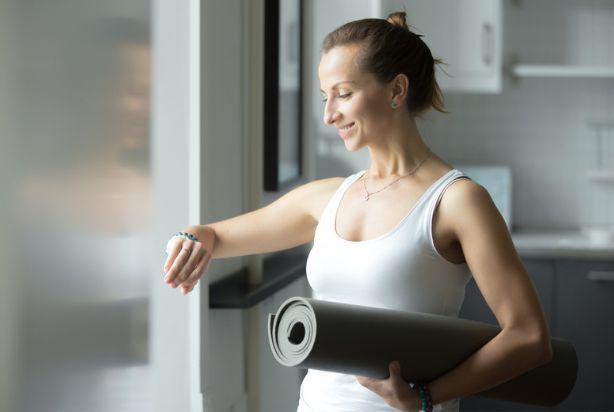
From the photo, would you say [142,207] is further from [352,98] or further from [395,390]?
[395,390]

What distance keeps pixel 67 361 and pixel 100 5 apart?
2.32 ft

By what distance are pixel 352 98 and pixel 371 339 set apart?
0.41 m

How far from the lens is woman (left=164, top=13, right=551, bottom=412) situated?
1419 mm

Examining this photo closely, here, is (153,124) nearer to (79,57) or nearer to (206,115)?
(206,115)

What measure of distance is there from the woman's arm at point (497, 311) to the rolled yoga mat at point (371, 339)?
0.03 meters

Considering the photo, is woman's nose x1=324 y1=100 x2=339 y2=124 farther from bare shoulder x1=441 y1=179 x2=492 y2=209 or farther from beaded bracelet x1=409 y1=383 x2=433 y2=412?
beaded bracelet x1=409 y1=383 x2=433 y2=412

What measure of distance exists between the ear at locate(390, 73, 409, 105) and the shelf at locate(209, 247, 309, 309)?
0.91m

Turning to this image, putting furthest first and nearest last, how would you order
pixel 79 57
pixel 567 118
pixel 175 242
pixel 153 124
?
pixel 567 118, pixel 153 124, pixel 79 57, pixel 175 242

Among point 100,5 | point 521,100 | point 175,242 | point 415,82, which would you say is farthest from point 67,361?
point 521,100

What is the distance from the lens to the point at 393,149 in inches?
63.4

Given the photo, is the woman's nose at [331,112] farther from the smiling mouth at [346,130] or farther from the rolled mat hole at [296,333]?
the rolled mat hole at [296,333]

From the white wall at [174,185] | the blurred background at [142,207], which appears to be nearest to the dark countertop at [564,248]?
the blurred background at [142,207]

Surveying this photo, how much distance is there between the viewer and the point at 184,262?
5.37 feet

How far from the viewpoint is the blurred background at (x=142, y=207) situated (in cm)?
164
